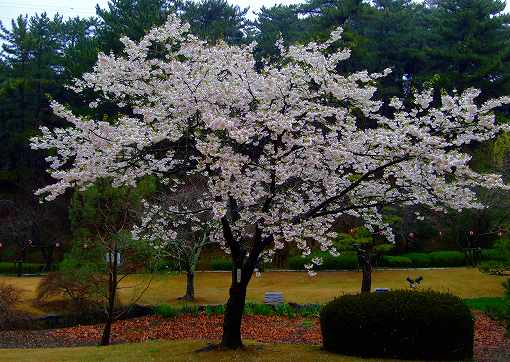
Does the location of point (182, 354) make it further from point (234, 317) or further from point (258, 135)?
point (258, 135)

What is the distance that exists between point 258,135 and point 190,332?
10127 mm

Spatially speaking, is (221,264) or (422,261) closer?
(422,261)

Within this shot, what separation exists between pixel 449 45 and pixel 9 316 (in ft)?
89.9

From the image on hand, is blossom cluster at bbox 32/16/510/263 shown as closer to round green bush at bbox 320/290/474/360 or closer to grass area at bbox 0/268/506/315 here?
round green bush at bbox 320/290/474/360

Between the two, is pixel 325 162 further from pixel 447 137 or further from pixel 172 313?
pixel 172 313

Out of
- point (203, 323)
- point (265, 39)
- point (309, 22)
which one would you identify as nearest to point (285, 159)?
point (203, 323)

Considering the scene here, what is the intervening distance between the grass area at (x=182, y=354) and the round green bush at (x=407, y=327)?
41 centimetres

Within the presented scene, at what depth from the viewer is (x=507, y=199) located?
21.5 m

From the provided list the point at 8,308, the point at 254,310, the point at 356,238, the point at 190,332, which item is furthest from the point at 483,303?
the point at 8,308

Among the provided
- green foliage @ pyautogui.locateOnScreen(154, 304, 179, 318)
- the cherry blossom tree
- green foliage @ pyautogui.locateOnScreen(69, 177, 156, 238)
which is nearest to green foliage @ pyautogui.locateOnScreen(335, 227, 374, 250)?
green foliage @ pyautogui.locateOnScreen(154, 304, 179, 318)

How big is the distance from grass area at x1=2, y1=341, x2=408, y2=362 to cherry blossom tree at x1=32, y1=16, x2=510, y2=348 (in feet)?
1.86

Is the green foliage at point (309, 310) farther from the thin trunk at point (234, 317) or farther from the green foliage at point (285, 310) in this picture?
the thin trunk at point (234, 317)

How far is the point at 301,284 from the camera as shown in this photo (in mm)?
25828

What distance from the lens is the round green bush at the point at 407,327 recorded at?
356 inches
